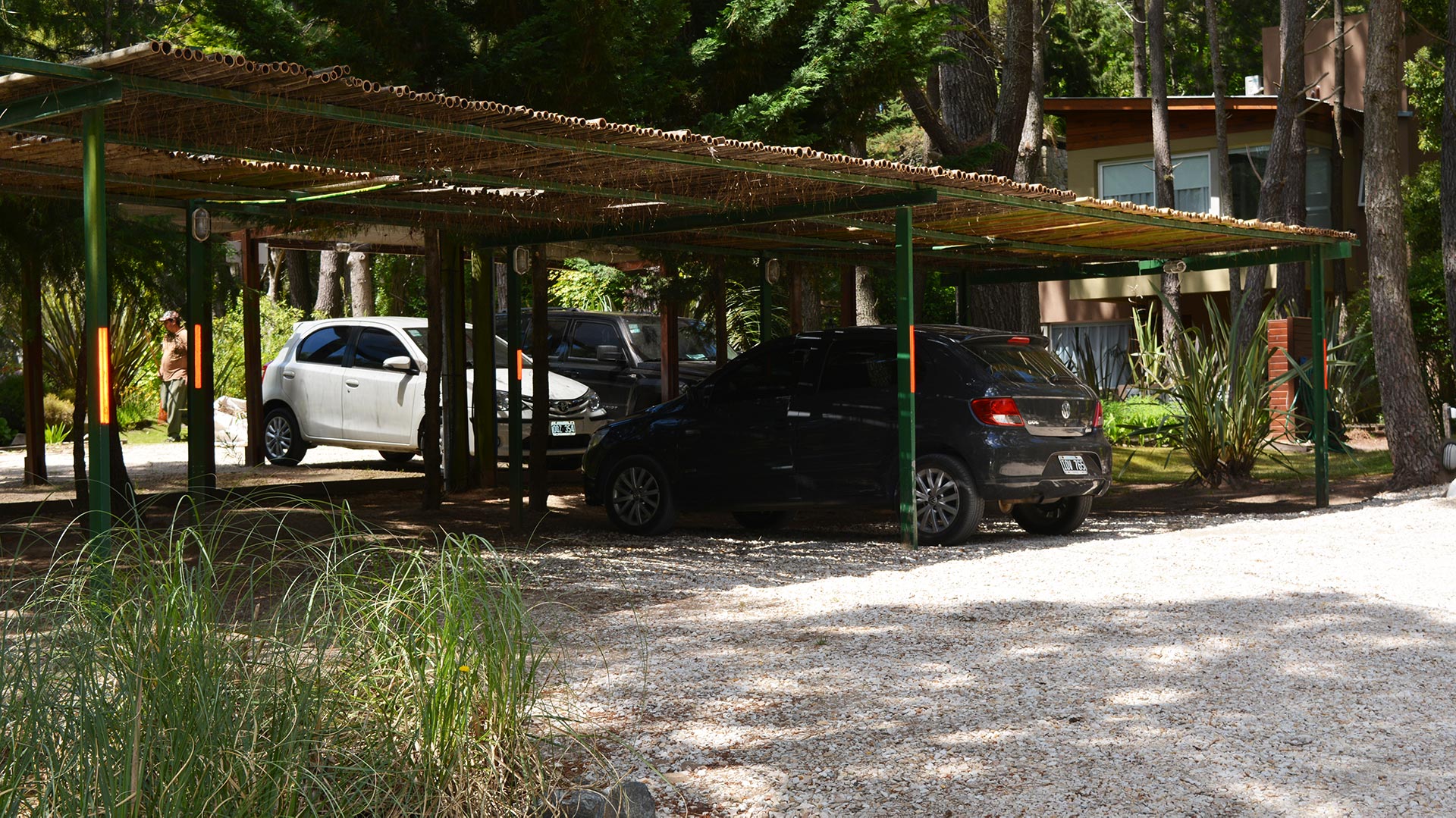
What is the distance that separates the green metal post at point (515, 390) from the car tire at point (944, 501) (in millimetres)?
3597

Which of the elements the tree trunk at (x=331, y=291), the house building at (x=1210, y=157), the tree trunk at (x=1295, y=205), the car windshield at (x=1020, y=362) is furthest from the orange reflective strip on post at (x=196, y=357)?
the house building at (x=1210, y=157)

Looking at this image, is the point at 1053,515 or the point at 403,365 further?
the point at 403,365

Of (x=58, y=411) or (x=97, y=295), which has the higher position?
(x=97, y=295)

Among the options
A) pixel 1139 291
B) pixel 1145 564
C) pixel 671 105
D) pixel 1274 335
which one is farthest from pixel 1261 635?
pixel 1139 291

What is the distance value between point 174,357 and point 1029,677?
18.0m

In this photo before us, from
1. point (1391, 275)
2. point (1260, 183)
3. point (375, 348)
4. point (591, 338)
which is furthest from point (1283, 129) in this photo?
point (375, 348)

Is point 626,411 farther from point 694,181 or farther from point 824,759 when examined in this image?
point 824,759

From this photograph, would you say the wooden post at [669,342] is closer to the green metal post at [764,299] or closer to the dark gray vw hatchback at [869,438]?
the green metal post at [764,299]

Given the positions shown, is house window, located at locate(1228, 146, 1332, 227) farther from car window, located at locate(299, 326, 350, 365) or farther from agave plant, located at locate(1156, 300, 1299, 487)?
car window, located at locate(299, 326, 350, 365)

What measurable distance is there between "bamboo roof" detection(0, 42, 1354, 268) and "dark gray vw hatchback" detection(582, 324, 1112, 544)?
47.0 inches

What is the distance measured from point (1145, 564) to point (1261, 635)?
2.40m

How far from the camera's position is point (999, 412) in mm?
10844

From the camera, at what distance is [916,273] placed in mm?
18422

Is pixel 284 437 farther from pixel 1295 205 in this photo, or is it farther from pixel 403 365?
pixel 1295 205
